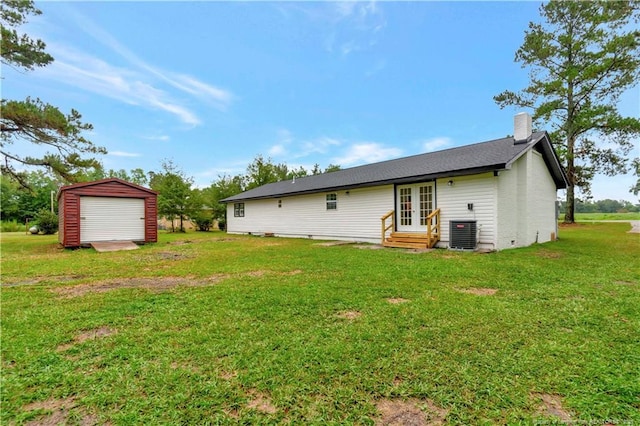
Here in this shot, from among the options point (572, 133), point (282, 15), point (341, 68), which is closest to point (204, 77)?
point (282, 15)

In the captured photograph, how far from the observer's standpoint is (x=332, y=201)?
45.4 feet

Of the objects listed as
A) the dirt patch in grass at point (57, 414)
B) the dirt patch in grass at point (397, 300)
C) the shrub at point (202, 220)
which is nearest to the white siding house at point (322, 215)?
the shrub at point (202, 220)

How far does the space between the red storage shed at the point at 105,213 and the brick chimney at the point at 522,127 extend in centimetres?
1453

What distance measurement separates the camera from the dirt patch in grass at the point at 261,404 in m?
1.79

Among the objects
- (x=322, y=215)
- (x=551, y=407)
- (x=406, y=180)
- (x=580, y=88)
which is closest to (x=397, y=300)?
(x=551, y=407)

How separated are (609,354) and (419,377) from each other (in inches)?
69.4

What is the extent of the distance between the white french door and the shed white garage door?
10855 millimetres

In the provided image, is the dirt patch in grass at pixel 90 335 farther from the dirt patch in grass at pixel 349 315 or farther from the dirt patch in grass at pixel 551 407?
the dirt patch in grass at pixel 551 407

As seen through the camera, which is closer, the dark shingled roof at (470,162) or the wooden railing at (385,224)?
the dark shingled roof at (470,162)

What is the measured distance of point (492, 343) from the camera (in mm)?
2650

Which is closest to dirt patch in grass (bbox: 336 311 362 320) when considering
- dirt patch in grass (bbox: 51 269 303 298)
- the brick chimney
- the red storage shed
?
dirt patch in grass (bbox: 51 269 303 298)

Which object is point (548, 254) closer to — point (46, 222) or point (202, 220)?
point (202, 220)

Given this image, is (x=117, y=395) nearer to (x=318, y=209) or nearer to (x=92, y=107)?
(x=318, y=209)

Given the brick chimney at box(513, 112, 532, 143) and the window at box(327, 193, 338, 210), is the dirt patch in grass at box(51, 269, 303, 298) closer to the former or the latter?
the window at box(327, 193, 338, 210)
